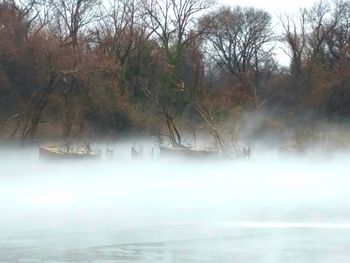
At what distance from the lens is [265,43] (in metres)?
51.8

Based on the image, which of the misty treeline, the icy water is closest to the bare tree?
the misty treeline

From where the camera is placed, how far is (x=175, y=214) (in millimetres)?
14969

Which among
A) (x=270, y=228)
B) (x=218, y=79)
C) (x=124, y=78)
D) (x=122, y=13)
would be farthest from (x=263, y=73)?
(x=270, y=228)

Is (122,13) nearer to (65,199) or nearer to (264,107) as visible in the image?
(264,107)

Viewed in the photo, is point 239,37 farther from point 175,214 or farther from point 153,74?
point 175,214

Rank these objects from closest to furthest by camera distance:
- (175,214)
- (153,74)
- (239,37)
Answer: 1. (175,214)
2. (153,74)
3. (239,37)

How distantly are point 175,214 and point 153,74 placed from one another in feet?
82.1

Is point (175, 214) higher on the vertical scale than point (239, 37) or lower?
lower

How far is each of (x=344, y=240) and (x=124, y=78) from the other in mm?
26788

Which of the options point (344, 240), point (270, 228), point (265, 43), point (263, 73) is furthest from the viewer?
point (265, 43)

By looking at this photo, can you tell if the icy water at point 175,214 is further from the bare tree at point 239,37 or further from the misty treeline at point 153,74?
the bare tree at point 239,37

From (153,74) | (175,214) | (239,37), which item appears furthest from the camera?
(239,37)

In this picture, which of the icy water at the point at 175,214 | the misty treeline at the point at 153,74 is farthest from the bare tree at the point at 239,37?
the icy water at the point at 175,214

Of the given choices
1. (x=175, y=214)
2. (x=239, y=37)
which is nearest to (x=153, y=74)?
(x=239, y=37)
